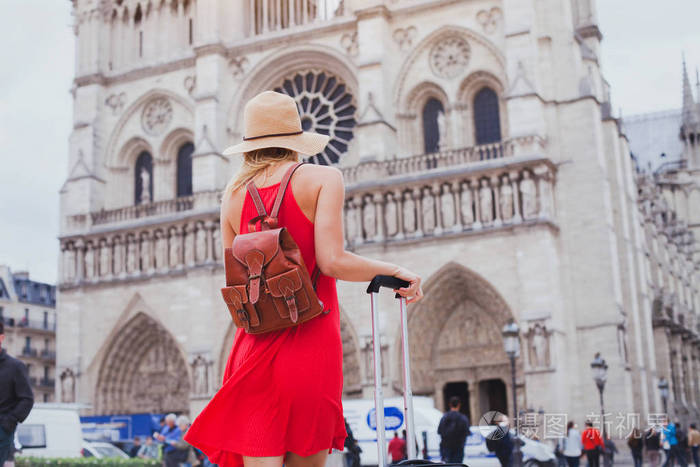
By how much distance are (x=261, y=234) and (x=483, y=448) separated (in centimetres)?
1316

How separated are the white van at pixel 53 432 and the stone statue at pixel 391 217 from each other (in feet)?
35.0

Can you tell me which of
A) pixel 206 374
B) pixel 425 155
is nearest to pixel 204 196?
pixel 206 374

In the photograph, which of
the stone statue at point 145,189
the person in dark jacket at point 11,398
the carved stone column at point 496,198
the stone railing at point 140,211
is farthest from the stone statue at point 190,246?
the person in dark jacket at point 11,398

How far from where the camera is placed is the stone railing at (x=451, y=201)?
873 inches

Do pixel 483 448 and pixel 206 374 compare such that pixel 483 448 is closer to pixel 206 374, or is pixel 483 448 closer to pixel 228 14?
pixel 206 374

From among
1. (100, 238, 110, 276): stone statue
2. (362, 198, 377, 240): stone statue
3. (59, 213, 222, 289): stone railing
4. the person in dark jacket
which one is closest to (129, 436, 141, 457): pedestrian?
(59, 213, 222, 289): stone railing

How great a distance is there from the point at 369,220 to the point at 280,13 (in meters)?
8.16

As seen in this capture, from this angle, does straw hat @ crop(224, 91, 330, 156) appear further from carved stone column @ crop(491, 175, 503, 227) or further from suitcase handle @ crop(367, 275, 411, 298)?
carved stone column @ crop(491, 175, 503, 227)

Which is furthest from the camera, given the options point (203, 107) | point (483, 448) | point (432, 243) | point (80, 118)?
point (80, 118)

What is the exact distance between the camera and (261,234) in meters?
2.74

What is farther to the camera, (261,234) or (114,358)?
(114,358)

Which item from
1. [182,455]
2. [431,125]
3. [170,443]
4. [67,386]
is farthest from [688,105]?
[182,455]

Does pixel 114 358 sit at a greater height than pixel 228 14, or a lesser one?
lesser

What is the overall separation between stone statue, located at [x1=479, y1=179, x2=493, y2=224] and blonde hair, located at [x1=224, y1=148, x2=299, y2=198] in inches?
780
